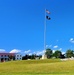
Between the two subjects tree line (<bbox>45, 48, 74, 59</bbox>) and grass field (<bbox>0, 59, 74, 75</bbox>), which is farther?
tree line (<bbox>45, 48, 74, 59</bbox>)

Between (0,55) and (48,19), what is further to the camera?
(0,55)

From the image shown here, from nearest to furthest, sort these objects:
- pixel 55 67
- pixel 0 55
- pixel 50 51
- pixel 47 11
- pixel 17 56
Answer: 1. pixel 55 67
2. pixel 47 11
3. pixel 50 51
4. pixel 0 55
5. pixel 17 56

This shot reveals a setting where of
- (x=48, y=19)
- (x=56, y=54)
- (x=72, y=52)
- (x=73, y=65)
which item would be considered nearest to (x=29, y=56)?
(x=56, y=54)

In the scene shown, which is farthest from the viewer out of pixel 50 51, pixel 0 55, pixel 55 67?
pixel 0 55

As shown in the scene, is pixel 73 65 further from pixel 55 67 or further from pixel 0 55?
pixel 0 55

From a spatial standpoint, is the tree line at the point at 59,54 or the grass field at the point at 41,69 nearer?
the grass field at the point at 41,69

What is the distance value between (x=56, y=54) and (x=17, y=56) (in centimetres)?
5335

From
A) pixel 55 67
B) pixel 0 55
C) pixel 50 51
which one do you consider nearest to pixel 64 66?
pixel 55 67

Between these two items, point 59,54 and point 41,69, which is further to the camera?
point 59,54

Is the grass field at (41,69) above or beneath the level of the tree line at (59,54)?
beneath

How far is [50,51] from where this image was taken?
110062 mm

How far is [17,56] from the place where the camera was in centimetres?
16600

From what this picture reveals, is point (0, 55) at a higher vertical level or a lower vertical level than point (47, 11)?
lower

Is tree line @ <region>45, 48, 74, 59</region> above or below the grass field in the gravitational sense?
above
